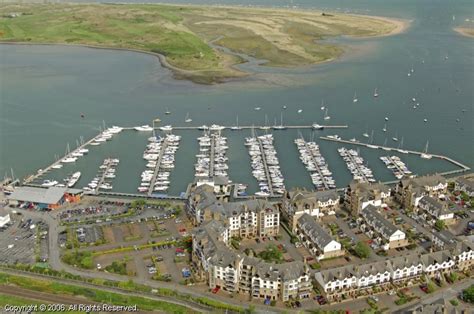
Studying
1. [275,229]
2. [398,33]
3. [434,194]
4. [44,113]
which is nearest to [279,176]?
[275,229]

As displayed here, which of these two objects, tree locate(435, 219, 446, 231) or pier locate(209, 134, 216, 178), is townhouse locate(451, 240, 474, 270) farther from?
pier locate(209, 134, 216, 178)

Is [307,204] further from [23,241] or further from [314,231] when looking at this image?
[23,241]

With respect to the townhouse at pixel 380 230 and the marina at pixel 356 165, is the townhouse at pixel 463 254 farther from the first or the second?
the marina at pixel 356 165

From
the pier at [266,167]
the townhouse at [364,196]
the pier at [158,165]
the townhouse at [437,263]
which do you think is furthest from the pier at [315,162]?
the pier at [158,165]

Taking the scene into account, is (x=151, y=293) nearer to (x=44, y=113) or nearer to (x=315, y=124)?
(x=315, y=124)

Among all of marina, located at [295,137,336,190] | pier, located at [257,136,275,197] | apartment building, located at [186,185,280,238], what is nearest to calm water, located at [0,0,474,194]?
marina, located at [295,137,336,190]

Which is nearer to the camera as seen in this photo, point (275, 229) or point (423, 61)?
point (275, 229)
